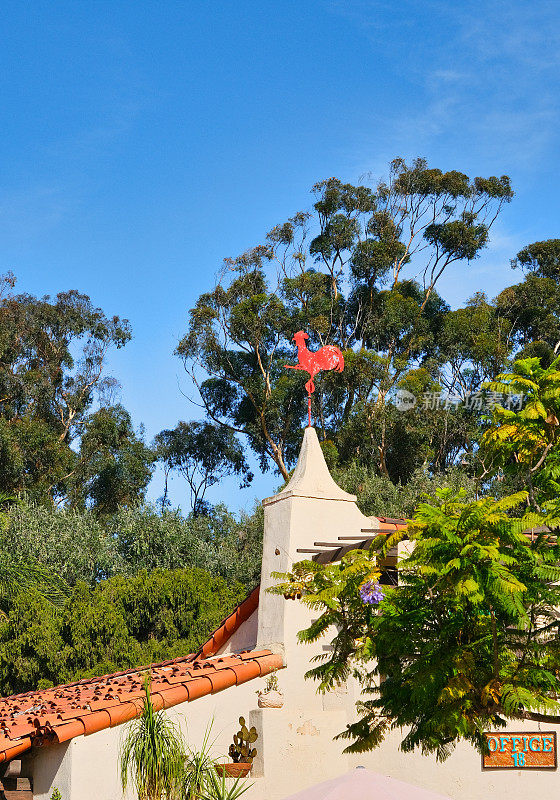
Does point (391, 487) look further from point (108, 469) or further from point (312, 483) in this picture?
point (312, 483)

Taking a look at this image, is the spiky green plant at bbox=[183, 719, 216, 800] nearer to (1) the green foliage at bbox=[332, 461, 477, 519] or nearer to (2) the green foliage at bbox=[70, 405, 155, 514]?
(1) the green foliage at bbox=[332, 461, 477, 519]

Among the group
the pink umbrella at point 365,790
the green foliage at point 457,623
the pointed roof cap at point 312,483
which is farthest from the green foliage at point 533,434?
the pointed roof cap at point 312,483

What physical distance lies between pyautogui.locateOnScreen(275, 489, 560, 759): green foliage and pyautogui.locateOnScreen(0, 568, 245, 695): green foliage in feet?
41.8

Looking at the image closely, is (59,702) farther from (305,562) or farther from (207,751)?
(305,562)

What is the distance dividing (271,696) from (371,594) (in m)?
3.12

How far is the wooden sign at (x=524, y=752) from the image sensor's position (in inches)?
388

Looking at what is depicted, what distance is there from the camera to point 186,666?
1193cm

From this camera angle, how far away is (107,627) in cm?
2027

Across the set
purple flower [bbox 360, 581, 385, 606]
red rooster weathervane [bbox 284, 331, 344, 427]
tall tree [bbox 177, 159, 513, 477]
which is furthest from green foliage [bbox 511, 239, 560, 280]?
purple flower [bbox 360, 581, 385, 606]

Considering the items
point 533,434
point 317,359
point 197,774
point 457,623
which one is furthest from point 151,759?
point 317,359

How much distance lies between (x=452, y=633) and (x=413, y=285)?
32504mm

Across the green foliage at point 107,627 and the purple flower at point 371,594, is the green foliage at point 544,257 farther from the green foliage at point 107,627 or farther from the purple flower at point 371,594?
the purple flower at point 371,594

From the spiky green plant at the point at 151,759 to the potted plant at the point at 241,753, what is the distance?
74cm

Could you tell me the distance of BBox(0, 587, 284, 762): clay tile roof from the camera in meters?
9.21
